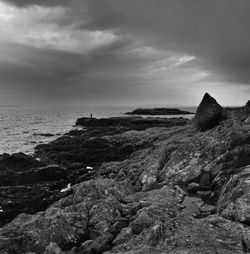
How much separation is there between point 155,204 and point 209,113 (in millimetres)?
13383

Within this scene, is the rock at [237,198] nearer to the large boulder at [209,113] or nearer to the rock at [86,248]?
the rock at [86,248]

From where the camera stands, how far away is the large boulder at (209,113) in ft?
76.8

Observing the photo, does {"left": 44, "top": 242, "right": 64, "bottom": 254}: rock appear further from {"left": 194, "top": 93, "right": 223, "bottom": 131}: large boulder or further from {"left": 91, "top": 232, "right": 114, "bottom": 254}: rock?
{"left": 194, "top": 93, "right": 223, "bottom": 131}: large boulder

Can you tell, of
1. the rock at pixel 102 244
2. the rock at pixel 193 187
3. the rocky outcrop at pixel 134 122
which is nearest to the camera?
the rock at pixel 102 244

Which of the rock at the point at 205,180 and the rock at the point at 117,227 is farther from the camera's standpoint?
the rock at the point at 205,180

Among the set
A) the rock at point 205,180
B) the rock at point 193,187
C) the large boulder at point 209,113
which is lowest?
the rock at point 193,187

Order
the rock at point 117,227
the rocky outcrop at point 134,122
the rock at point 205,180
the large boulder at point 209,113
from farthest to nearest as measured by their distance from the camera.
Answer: the rocky outcrop at point 134,122, the large boulder at point 209,113, the rock at point 205,180, the rock at point 117,227

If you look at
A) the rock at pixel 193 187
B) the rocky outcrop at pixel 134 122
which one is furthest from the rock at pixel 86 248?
the rocky outcrop at pixel 134 122

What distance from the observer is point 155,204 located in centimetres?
1205

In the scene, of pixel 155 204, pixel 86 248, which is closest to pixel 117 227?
pixel 86 248

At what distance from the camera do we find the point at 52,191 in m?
22.2

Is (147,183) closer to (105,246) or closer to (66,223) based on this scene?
(66,223)

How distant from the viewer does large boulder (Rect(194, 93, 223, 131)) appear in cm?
2342

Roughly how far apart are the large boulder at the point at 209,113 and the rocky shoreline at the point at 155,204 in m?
0.07
